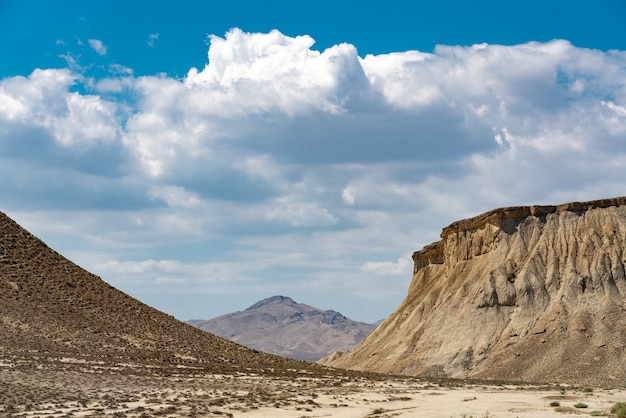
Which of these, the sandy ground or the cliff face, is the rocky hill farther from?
the cliff face

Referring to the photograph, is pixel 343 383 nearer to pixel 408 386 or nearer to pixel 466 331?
pixel 408 386

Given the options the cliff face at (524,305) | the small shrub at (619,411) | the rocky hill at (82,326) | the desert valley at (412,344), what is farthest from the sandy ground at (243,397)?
the cliff face at (524,305)

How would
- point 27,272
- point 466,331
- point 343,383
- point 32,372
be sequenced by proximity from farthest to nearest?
point 466,331 → point 27,272 → point 343,383 → point 32,372

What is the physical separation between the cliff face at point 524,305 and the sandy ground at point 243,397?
15.9 metres

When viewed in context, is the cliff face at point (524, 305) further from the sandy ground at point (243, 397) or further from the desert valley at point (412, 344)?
the sandy ground at point (243, 397)

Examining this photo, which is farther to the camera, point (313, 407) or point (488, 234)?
point (488, 234)

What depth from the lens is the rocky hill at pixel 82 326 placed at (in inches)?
1799

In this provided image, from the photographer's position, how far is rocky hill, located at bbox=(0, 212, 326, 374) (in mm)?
45688

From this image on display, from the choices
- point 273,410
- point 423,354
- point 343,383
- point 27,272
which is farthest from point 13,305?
point 423,354

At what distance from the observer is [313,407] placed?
111 feet

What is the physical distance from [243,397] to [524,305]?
40.4 m

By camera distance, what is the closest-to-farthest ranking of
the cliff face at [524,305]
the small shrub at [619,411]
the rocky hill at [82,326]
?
the small shrub at [619,411] < the rocky hill at [82,326] < the cliff face at [524,305]

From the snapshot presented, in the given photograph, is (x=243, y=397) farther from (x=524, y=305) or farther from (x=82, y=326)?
(x=524, y=305)

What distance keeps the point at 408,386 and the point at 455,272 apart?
3578 centimetres
